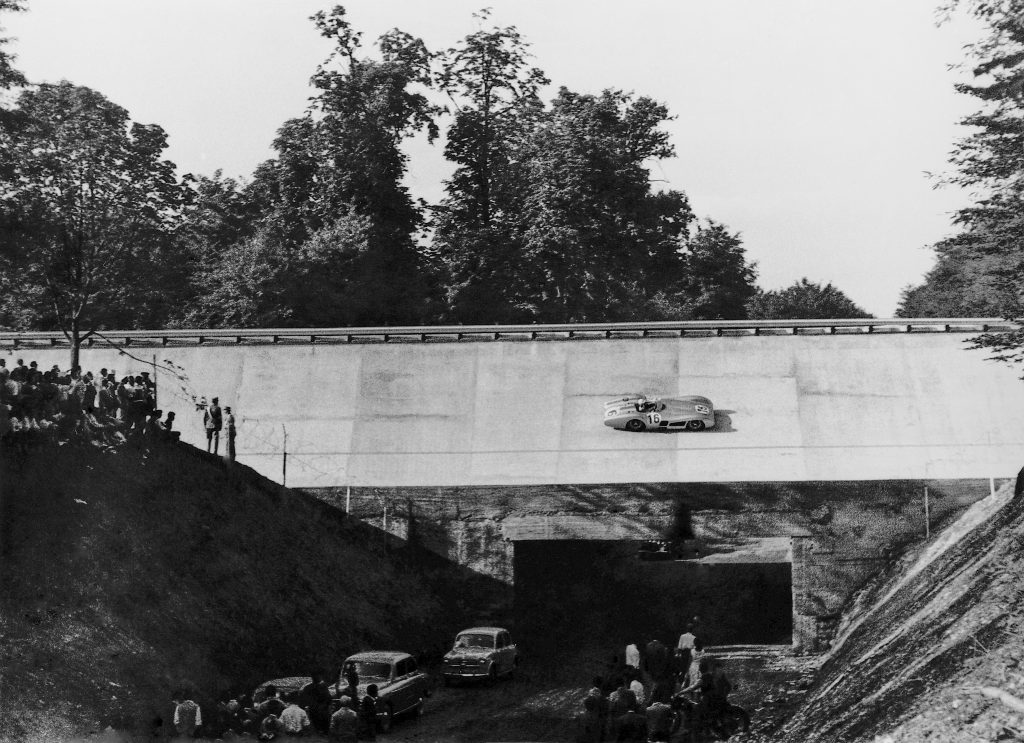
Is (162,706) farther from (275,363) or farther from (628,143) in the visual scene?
(628,143)

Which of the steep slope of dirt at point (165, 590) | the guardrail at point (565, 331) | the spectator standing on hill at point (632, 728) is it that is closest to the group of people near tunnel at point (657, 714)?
the spectator standing on hill at point (632, 728)

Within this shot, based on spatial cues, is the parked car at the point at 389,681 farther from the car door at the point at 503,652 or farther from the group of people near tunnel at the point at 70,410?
the group of people near tunnel at the point at 70,410

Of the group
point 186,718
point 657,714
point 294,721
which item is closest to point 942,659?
point 657,714

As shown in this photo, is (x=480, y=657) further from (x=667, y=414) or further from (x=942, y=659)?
(x=942, y=659)

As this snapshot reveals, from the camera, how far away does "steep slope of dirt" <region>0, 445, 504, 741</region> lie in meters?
23.8

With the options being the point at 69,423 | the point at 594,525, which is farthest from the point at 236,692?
the point at 594,525

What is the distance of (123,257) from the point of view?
4272 centimetres

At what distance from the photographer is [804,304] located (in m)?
87.8

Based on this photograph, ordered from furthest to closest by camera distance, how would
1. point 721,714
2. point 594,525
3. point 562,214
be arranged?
point 562,214 < point 594,525 < point 721,714

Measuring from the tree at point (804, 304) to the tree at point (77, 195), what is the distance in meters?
49.8

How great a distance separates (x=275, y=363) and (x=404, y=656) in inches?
737

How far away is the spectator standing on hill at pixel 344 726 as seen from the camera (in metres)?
22.2

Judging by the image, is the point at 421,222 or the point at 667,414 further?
the point at 421,222

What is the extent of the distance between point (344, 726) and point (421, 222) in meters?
46.3
